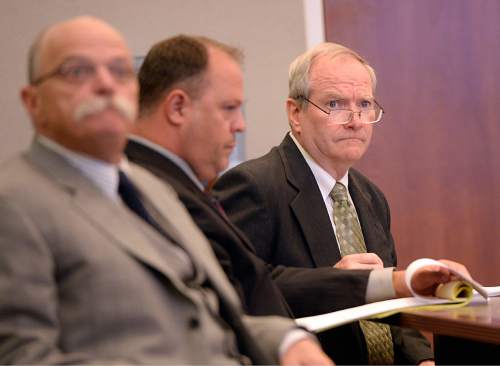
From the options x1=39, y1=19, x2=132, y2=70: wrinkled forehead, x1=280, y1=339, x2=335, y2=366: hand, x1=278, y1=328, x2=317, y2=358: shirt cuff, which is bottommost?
x1=280, y1=339, x2=335, y2=366: hand

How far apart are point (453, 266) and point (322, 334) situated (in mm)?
469

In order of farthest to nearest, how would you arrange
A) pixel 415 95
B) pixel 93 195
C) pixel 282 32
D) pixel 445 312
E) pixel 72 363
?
pixel 415 95 < pixel 282 32 < pixel 445 312 < pixel 93 195 < pixel 72 363

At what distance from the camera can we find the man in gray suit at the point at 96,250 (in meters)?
1.25

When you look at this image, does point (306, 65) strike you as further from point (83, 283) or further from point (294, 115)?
point (83, 283)

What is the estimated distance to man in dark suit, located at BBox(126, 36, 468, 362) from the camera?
5.99ft

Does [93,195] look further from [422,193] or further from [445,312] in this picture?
[422,193]

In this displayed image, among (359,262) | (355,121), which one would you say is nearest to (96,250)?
(359,262)

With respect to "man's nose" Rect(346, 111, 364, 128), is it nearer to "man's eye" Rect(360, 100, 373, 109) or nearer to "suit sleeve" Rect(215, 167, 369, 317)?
"man's eye" Rect(360, 100, 373, 109)

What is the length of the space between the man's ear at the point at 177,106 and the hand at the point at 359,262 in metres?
0.79

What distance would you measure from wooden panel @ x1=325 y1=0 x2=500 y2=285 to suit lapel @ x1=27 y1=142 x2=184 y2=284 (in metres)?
2.95

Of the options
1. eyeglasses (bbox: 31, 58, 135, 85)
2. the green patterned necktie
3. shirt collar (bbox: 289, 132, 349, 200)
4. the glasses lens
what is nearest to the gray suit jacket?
eyeglasses (bbox: 31, 58, 135, 85)

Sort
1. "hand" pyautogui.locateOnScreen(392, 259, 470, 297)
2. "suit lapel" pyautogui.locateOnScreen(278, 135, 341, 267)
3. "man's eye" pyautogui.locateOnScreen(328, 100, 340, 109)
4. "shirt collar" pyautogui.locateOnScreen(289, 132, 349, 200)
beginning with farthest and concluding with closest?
"man's eye" pyautogui.locateOnScreen(328, 100, 340, 109) < "shirt collar" pyautogui.locateOnScreen(289, 132, 349, 200) < "suit lapel" pyautogui.locateOnScreen(278, 135, 341, 267) < "hand" pyautogui.locateOnScreen(392, 259, 470, 297)

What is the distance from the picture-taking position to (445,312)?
2072 mm

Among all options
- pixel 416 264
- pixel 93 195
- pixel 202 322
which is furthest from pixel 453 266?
pixel 93 195
